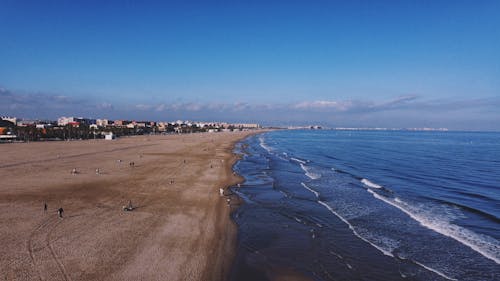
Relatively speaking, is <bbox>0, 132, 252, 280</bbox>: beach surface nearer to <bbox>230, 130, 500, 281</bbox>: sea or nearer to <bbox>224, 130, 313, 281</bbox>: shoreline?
<bbox>224, 130, 313, 281</bbox>: shoreline

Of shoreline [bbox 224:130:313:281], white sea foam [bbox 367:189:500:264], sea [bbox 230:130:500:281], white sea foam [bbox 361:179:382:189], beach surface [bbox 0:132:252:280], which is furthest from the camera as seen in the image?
white sea foam [bbox 361:179:382:189]

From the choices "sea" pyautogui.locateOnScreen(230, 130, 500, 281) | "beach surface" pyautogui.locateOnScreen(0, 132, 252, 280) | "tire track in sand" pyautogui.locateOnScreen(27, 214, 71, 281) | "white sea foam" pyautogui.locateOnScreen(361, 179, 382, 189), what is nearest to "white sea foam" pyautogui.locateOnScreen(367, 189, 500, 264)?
"sea" pyautogui.locateOnScreen(230, 130, 500, 281)

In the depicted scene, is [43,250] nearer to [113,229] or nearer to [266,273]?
[113,229]

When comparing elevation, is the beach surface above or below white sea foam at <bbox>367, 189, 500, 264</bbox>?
above

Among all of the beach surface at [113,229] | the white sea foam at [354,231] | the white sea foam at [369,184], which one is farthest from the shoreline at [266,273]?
the white sea foam at [369,184]

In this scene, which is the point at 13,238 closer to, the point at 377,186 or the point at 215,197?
the point at 215,197

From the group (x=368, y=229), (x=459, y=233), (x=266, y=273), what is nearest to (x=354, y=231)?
(x=368, y=229)

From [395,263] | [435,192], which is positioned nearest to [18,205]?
[395,263]

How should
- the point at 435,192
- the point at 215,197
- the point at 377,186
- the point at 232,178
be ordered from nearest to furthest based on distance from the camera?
1. the point at 215,197
2. the point at 435,192
3. the point at 377,186
4. the point at 232,178
